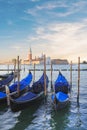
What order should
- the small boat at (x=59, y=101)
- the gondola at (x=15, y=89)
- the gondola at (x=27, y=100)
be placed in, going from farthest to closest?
the gondola at (x=15, y=89) < the small boat at (x=59, y=101) < the gondola at (x=27, y=100)

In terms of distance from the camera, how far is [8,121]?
49.7 feet

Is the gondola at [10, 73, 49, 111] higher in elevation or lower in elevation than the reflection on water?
higher

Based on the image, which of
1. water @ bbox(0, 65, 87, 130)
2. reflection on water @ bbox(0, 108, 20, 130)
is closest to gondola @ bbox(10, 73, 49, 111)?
water @ bbox(0, 65, 87, 130)

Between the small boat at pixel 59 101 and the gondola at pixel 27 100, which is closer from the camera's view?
the gondola at pixel 27 100

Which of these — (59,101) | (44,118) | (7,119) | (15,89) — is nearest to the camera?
(7,119)

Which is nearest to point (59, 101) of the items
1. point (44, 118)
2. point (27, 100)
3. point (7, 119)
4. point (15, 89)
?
point (44, 118)

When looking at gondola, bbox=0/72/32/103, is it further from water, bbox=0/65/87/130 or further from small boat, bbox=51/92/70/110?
small boat, bbox=51/92/70/110

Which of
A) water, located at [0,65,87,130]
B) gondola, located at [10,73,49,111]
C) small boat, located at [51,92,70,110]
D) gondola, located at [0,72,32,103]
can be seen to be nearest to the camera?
water, located at [0,65,87,130]

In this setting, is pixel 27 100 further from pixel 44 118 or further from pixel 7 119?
pixel 7 119

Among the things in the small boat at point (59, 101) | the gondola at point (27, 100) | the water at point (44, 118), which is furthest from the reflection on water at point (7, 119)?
the small boat at point (59, 101)

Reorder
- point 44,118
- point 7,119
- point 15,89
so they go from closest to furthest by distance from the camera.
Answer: point 7,119, point 44,118, point 15,89

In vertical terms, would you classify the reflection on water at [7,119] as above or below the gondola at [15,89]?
below

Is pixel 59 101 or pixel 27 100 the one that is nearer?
pixel 59 101

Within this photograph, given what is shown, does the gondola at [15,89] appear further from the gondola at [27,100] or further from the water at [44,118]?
the gondola at [27,100]
